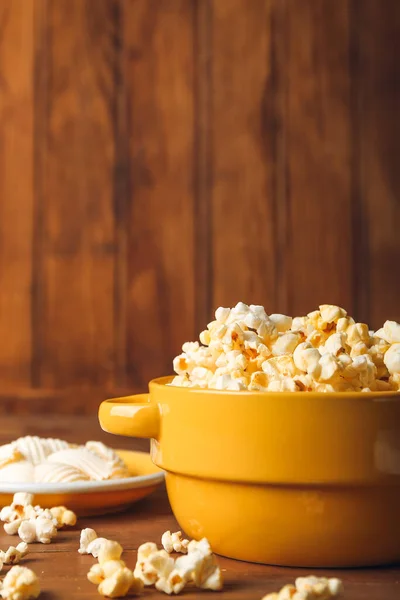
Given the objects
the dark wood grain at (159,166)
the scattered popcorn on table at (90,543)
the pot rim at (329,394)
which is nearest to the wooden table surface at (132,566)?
the scattered popcorn on table at (90,543)

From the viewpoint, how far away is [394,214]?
7.66ft

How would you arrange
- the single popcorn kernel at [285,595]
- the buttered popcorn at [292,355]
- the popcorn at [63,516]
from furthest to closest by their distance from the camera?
the popcorn at [63,516] → the buttered popcorn at [292,355] → the single popcorn kernel at [285,595]

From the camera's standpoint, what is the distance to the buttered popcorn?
0.58m

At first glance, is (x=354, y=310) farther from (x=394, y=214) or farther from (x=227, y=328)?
(x=227, y=328)

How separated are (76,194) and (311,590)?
6.54 ft

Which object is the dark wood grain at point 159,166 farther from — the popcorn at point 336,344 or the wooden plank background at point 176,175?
the popcorn at point 336,344

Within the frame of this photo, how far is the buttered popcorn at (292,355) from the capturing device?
1.90ft

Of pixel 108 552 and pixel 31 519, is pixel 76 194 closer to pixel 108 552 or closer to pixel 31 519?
pixel 31 519

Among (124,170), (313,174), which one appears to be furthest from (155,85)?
(313,174)

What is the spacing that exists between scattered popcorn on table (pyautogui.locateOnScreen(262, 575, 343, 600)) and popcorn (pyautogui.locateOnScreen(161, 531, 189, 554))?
124mm

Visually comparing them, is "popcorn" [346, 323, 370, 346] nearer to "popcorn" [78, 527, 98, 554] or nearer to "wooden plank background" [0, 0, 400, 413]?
"popcorn" [78, 527, 98, 554]

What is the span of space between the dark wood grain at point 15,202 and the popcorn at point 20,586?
1.91 m

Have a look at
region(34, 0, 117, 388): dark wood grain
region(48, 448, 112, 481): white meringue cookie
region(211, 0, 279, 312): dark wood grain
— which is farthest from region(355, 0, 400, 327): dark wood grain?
region(48, 448, 112, 481): white meringue cookie

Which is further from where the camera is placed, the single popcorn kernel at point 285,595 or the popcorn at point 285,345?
the popcorn at point 285,345
